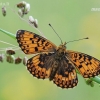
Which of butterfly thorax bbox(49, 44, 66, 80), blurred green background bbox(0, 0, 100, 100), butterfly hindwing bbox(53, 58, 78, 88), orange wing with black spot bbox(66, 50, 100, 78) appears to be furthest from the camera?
blurred green background bbox(0, 0, 100, 100)

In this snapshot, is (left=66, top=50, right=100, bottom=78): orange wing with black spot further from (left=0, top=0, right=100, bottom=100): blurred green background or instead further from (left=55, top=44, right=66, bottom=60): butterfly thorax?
(left=0, top=0, right=100, bottom=100): blurred green background

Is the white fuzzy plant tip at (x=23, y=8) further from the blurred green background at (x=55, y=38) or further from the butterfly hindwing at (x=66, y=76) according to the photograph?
the blurred green background at (x=55, y=38)

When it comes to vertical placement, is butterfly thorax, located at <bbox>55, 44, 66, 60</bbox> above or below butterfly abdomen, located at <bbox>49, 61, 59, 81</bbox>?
above

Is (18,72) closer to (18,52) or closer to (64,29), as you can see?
(64,29)

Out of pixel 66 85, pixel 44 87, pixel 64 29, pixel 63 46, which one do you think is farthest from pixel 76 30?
pixel 66 85

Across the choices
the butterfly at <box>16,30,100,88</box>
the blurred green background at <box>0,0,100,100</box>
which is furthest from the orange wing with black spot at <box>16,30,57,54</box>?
the blurred green background at <box>0,0,100,100</box>

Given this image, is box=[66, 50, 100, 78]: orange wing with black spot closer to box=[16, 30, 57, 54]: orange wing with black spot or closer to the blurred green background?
box=[16, 30, 57, 54]: orange wing with black spot

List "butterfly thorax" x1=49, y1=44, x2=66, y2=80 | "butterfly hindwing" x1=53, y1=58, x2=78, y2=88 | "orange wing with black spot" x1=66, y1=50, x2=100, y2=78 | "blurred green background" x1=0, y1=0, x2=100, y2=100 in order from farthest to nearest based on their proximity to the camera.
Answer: "blurred green background" x1=0, y1=0, x2=100, y2=100 < "butterfly thorax" x1=49, y1=44, x2=66, y2=80 < "butterfly hindwing" x1=53, y1=58, x2=78, y2=88 < "orange wing with black spot" x1=66, y1=50, x2=100, y2=78

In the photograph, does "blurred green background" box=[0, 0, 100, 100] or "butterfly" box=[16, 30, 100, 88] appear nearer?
"butterfly" box=[16, 30, 100, 88]

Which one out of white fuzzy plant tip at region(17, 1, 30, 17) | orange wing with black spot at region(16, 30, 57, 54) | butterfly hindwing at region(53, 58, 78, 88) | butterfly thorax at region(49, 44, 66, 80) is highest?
white fuzzy plant tip at region(17, 1, 30, 17)
